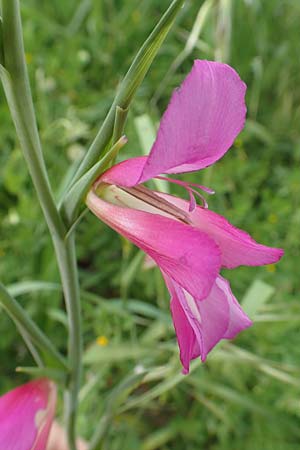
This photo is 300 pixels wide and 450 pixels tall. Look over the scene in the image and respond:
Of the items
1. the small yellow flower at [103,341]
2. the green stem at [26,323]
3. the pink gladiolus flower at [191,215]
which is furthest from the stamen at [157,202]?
the small yellow flower at [103,341]

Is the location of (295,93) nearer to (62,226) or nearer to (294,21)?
(294,21)

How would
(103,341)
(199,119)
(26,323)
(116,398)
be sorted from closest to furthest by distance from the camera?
(199,119)
(26,323)
(116,398)
(103,341)

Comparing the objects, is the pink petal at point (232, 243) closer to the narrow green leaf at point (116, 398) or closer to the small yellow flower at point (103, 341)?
the narrow green leaf at point (116, 398)

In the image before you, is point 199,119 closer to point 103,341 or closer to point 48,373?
point 48,373

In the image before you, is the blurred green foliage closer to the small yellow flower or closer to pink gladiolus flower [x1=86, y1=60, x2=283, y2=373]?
the small yellow flower

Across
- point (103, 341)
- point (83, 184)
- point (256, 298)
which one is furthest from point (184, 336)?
point (103, 341)

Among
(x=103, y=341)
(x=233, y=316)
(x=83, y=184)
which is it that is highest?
(x=83, y=184)

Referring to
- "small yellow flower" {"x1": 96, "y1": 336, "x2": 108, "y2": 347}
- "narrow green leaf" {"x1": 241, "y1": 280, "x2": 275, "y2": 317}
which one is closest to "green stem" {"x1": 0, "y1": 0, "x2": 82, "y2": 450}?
"narrow green leaf" {"x1": 241, "y1": 280, "x2": 275, "y2": 317}
